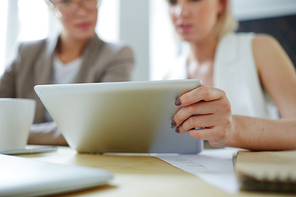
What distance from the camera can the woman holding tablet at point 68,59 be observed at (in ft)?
3.27

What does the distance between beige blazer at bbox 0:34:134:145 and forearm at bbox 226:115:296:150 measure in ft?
1.89

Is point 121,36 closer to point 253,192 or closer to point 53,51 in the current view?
point 53,51

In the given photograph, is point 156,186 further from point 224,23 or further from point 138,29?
point 138,29

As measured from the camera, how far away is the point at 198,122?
Answer: 0.41 metres

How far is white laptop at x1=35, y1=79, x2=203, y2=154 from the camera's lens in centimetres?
36

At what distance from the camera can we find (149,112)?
1.30ft

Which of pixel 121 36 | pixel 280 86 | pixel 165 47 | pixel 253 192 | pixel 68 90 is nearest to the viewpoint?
pixel 253 192

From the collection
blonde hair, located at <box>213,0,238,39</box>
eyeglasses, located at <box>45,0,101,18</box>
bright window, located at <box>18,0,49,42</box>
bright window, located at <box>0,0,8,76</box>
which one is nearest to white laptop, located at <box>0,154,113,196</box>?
eyeglasses, located at <box>45,0,101,18</box>

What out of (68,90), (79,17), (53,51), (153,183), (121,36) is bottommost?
(153,183)

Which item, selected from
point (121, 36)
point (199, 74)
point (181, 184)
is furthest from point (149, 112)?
point (121, 36)

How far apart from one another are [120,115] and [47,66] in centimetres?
77

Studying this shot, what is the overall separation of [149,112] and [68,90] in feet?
0.44

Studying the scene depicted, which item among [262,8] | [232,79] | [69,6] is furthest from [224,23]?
[262,8]

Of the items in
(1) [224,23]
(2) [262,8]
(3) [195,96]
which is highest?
(2) [262,8]
